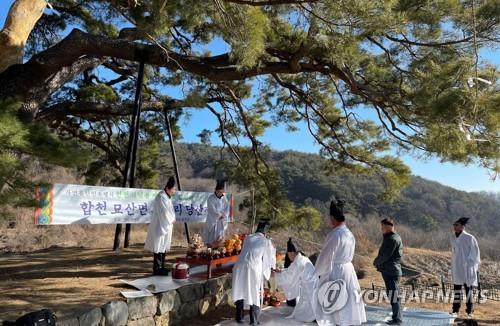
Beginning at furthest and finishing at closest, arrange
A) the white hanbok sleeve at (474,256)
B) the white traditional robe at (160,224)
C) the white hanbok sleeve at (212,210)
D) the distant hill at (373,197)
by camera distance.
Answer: the distant hill at (373,197) < the white hanbok sleeve at (212,210) < the white hanbok sleeve at (474,256) < the white traditional robe at (160,224)

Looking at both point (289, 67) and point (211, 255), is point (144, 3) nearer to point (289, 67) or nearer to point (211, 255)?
point (289, 67)

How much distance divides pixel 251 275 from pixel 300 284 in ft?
3.08

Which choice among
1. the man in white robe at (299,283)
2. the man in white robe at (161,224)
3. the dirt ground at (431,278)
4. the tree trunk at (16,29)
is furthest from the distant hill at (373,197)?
the man in white robe at (299,283)

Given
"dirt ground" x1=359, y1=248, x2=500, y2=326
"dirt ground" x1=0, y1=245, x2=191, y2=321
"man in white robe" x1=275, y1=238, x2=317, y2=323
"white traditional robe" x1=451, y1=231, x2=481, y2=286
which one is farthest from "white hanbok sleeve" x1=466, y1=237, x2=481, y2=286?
"dirt ground" x1=0, y1=245, x2=191, y2=321

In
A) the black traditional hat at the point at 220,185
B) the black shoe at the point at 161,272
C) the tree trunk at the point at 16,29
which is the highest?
the tree trunk at the point at 16,29

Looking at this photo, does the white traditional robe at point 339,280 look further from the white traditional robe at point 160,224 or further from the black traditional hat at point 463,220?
the black traditional hat at point 463,220

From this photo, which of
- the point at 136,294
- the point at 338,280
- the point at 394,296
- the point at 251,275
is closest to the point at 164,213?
the point at 136,294

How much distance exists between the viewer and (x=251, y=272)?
530 cm

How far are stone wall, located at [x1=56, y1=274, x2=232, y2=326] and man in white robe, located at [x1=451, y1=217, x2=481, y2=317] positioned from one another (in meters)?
3.42

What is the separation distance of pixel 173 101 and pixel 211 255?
5.16 meters

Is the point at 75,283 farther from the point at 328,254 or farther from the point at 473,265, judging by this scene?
the point at 473,265

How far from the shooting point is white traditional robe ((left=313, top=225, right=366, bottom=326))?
4.64m

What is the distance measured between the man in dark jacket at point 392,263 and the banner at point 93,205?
4149mm

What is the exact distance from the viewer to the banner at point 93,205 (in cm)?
605
